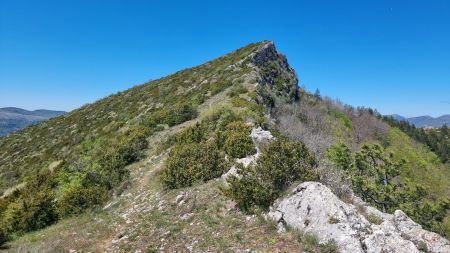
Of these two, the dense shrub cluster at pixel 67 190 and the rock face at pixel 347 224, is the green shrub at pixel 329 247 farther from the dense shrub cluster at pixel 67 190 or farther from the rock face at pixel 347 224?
the dense shrub cluster at pixel 67 190

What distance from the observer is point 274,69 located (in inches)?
1960

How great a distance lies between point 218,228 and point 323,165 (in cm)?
558

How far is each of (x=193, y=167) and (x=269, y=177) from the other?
4564 mm

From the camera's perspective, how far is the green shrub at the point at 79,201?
658 inches

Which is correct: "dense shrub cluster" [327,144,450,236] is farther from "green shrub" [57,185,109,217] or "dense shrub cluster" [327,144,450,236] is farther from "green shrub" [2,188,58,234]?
"green shrub" [2,188,58,234]

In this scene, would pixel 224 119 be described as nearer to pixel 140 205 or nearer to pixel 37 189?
pixel 140 205

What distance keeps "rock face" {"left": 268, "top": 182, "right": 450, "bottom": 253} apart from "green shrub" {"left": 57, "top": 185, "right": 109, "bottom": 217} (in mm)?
9182

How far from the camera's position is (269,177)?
501 inches

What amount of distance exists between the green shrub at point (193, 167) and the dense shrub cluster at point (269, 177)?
251 cm

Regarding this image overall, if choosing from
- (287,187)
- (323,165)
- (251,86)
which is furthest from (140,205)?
(251,86)

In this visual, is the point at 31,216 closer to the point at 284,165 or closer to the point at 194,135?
the point at 194,135

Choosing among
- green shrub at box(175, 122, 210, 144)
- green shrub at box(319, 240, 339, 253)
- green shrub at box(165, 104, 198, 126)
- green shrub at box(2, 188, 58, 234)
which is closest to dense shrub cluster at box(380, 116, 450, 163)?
green shrub at box(165, 104, 198, 126)

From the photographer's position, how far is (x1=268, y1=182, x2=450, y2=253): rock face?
910 cm

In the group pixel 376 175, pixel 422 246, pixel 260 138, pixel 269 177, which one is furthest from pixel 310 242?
pixel 376 175
